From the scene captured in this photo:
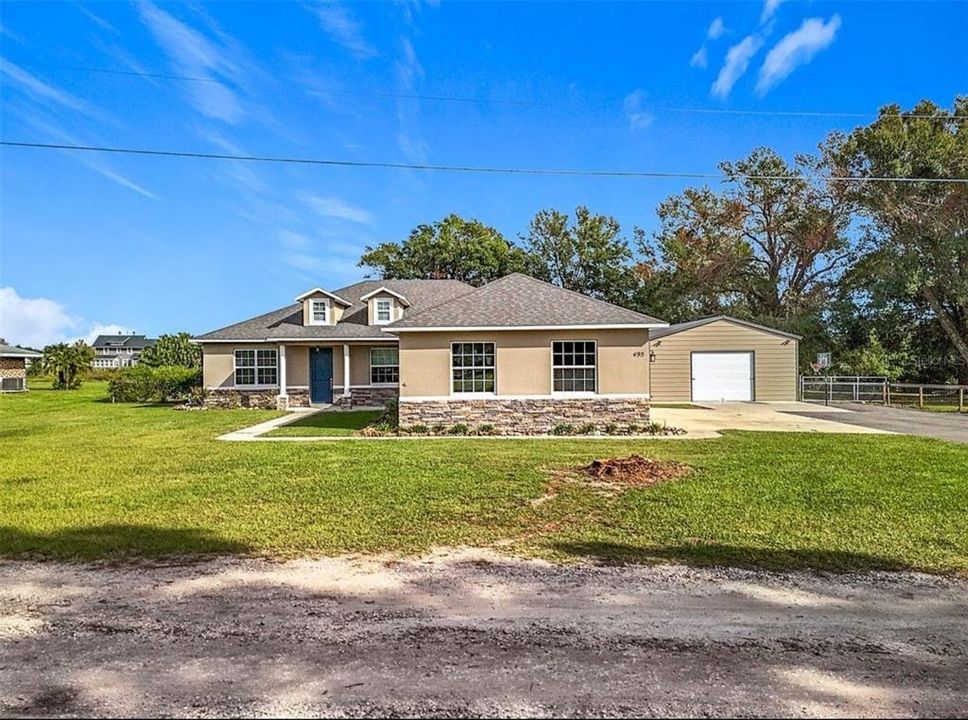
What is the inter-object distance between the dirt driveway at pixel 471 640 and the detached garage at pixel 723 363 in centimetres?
2166

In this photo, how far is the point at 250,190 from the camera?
18.4 m

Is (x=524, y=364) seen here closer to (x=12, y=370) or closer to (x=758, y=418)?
(x=758, y=418)

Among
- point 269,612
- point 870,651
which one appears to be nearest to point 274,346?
point 269,612

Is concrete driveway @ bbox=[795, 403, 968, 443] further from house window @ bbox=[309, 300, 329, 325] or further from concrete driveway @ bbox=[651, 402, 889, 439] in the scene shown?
house window @ bbox=[309, 300, 329, 325]

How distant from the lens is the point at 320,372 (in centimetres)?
2225

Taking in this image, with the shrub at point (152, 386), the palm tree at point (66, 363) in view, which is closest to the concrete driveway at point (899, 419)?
the shrub at point (152, 386)

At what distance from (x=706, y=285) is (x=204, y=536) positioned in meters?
36.3

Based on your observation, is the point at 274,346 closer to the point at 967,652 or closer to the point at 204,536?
the point at 204,536

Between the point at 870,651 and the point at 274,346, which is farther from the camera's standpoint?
the point at 274,346

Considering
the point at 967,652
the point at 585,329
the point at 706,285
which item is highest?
the point at 706,285

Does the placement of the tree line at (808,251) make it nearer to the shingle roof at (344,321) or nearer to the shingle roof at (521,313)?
the shingle roof at (521,313)

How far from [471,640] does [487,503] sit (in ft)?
11.8

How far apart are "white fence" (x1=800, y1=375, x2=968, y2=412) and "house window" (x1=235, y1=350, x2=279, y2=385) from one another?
2273 cm

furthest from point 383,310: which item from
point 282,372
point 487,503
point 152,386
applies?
point 487,503
